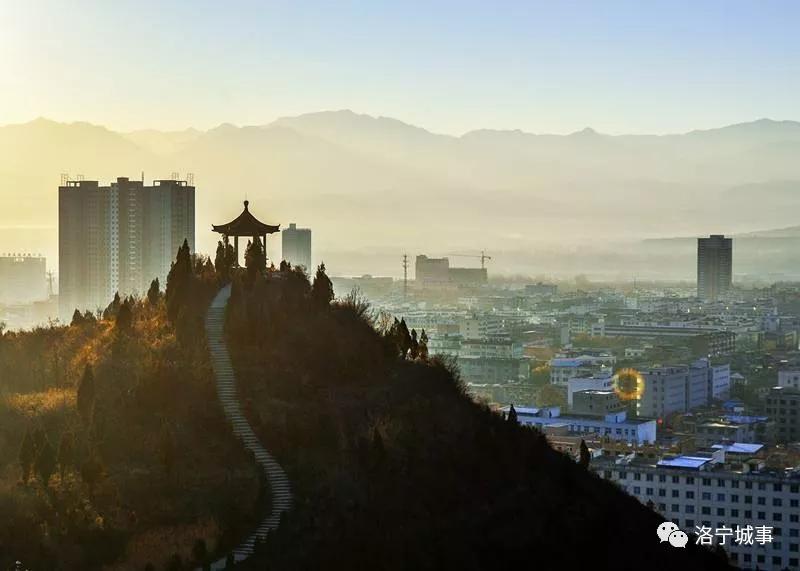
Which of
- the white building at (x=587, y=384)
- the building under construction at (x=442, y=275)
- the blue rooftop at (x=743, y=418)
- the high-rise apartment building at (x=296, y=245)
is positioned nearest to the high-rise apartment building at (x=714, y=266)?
the building under construction at (x=442, y=275)

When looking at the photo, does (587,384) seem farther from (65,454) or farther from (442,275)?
(442,275)

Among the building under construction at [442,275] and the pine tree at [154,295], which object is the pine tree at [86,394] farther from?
the building under construction at [442,275]

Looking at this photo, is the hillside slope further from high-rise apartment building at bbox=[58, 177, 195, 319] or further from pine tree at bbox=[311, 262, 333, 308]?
high-rise apartment building at bbox=[58, 177, 195, 319]

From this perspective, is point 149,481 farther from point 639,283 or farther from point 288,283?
point 639,283

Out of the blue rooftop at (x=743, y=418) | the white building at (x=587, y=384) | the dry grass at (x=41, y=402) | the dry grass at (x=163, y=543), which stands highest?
the dry grass at (x=41, y=402)

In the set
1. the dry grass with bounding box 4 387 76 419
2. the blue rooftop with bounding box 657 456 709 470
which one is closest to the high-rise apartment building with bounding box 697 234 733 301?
the blue rooftop with bounding box 657 456 709 470

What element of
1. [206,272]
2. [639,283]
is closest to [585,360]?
[206,272]
